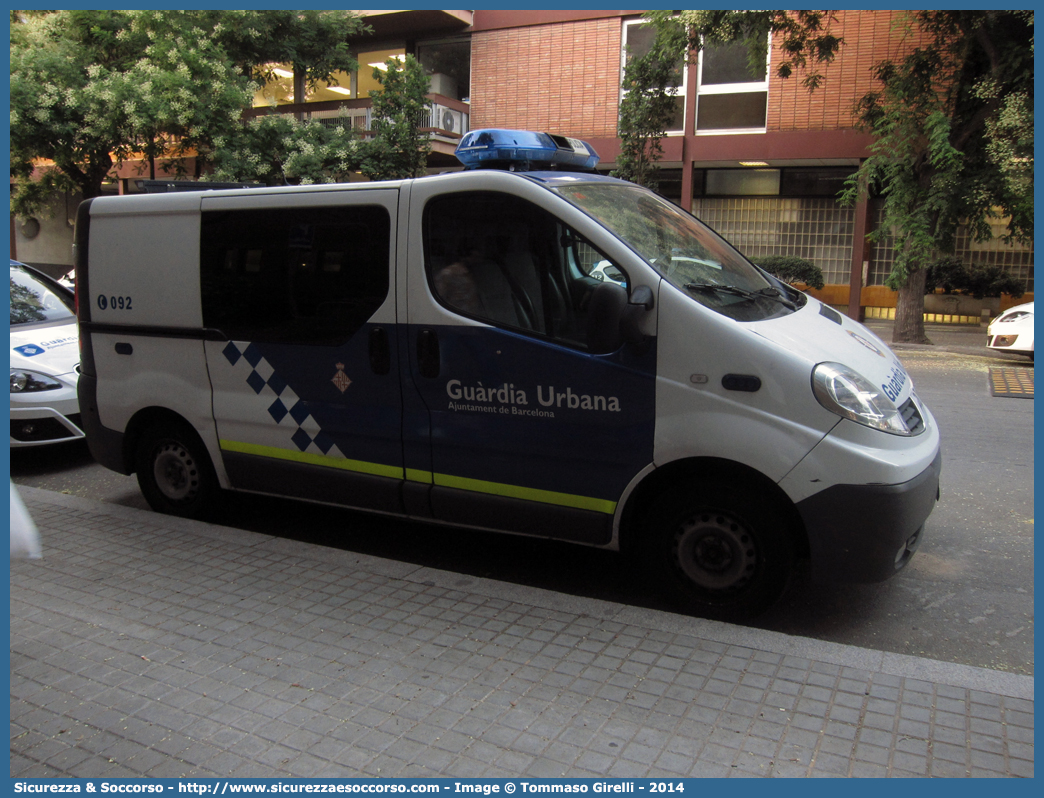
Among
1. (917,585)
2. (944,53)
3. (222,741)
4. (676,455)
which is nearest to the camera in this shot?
(222,741)

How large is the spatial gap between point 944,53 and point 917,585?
13.5 meters

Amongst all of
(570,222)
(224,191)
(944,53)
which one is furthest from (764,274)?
(944,53)

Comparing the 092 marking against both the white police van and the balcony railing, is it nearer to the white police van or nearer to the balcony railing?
the white police van

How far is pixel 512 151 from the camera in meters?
4.64

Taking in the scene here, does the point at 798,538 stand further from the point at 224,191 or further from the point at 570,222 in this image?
the point at 224,191


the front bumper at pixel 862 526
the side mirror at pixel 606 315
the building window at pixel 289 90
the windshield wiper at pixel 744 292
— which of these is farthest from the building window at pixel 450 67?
the front bumper at pixel 862 526

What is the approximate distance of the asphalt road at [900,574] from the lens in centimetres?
411

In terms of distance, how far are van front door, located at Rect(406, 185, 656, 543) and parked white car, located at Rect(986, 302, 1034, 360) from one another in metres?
11.0

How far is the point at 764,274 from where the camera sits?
4.94 m

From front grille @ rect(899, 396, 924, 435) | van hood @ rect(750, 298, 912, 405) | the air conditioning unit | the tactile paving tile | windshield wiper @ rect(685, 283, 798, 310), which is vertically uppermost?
the air conditioning unit

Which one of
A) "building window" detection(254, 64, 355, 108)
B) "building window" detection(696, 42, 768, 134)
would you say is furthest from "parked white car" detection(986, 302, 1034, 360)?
"building window" detection(254, 64, 355, 108)

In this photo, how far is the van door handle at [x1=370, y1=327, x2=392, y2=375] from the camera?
15.2 ft

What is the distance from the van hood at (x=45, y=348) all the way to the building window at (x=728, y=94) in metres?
15.7

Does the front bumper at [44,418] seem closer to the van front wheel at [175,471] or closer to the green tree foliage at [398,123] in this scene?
the van front wheel at [175,471]
